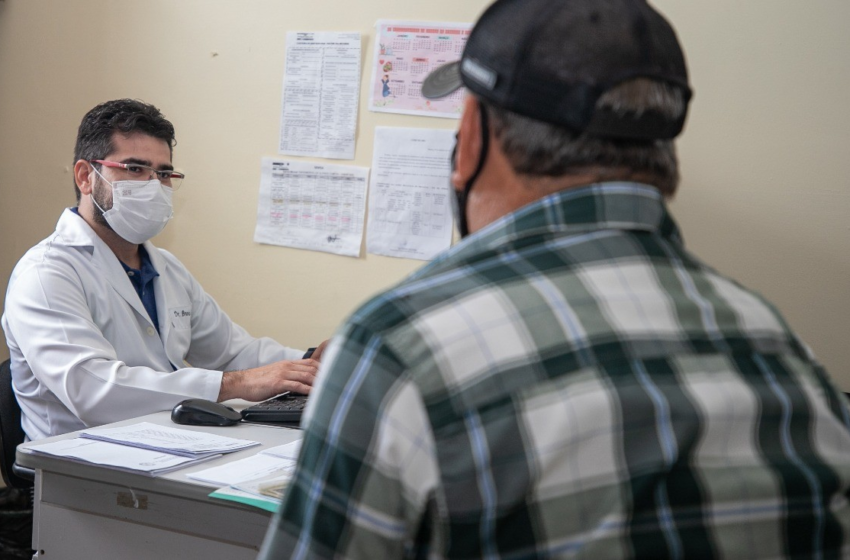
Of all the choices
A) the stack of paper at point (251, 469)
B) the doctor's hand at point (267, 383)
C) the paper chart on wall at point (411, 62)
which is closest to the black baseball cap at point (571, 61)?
the stack of paper at point (251, 469)

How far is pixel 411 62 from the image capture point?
2.29 m

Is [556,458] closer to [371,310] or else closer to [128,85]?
[371,310]

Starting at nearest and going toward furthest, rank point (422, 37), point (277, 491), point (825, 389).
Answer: point (825, 389) < point (277, 491) < point (422, 37)

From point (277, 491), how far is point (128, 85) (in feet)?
6.27

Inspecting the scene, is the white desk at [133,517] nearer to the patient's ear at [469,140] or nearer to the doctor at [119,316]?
the doctor at [119,316]

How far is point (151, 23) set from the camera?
A: 8.52 ft

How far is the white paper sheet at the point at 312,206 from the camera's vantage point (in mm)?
2391

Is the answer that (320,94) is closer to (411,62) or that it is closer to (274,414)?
(411,62)

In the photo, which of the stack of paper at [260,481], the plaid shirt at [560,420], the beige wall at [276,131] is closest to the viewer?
the plaid shirt at [560,420]

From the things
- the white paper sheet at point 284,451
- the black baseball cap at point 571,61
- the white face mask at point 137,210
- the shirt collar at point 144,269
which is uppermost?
the black baseball cap at point 571,61

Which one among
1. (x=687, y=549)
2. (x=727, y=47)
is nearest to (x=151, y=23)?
(x=727, y=47)

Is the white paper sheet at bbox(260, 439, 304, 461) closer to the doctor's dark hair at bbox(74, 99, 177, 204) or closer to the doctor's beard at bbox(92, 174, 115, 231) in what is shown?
the doctor's beard at bbox(92, 174, 115, 231)

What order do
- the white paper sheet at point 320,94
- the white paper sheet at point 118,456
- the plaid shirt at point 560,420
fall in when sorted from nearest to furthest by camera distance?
the plaid shirt at point 560,420, the white paper sheet at point 118,456, the white paper sheet at point 320,94

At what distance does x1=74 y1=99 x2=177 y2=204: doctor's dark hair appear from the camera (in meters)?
2.08
